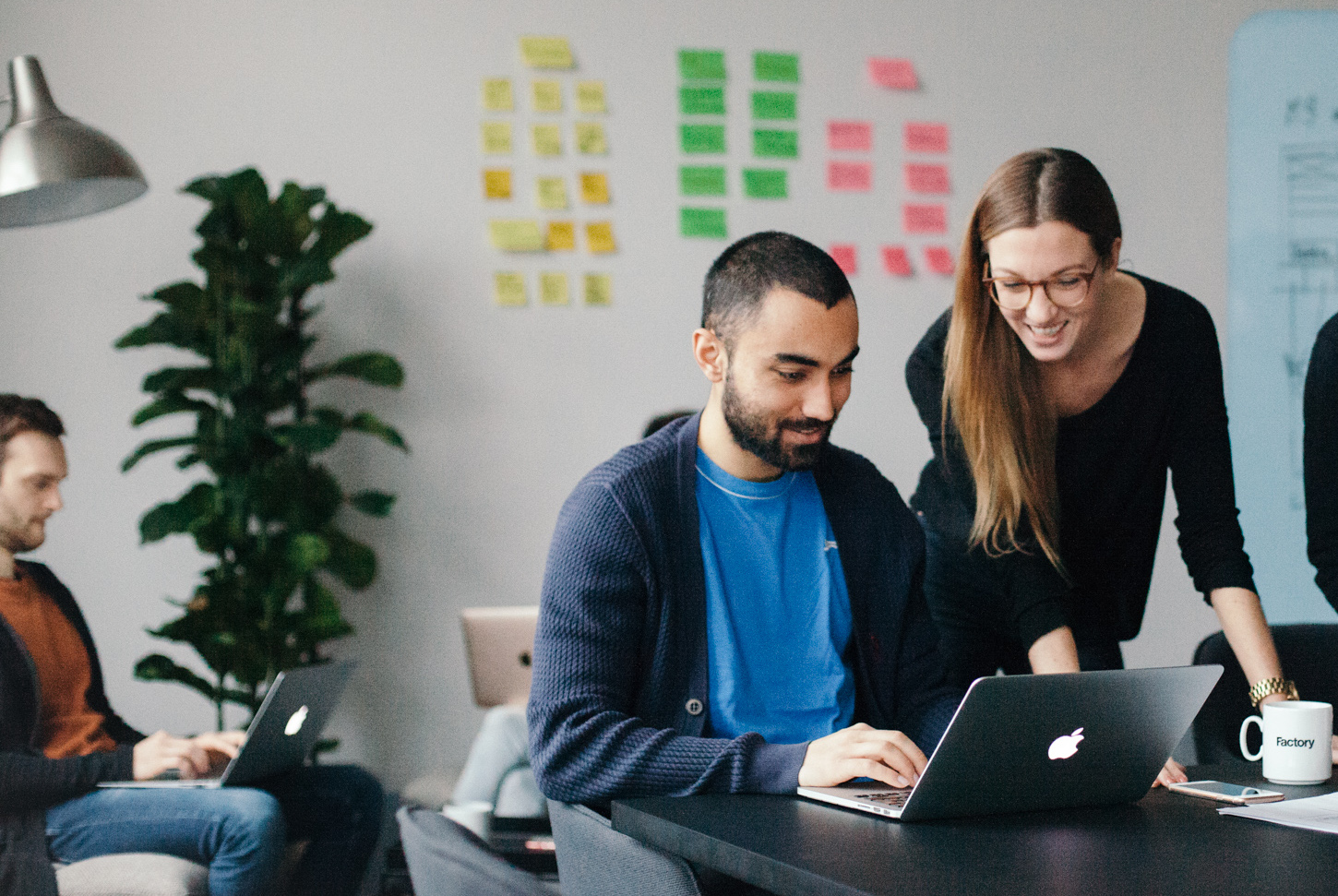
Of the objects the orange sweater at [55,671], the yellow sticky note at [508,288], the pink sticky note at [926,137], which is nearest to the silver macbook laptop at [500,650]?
the orange sweater at [55,671]

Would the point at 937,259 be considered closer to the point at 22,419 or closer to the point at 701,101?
the point at 701,101

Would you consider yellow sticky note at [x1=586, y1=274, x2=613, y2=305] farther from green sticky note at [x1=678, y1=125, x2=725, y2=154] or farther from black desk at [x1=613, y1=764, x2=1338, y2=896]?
black desk at [x1=613, y1=764, x2=1338, y2=896]

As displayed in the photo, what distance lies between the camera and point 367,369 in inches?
111

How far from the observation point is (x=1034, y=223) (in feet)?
4.91

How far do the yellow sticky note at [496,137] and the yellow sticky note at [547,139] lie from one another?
7cm

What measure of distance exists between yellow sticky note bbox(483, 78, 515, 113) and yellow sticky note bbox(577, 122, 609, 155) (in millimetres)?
194

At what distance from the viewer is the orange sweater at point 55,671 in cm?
203

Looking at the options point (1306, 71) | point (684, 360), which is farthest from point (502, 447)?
point (1306, 71)

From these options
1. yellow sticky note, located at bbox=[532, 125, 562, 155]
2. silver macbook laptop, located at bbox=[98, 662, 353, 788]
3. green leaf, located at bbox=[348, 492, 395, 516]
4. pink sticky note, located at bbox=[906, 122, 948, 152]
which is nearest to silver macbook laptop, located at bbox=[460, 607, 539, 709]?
silver macbook laptop, located at bbox=[98, 662, 353, 788]

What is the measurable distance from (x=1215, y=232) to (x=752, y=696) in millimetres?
2782

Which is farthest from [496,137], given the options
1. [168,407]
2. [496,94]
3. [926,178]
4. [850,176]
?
[926,178]

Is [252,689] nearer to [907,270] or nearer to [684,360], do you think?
[684,360]

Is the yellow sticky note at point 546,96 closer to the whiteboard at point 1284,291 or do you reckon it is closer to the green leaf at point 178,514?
the green leaf at point 178,514

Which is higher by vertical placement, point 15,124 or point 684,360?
point 15,124
